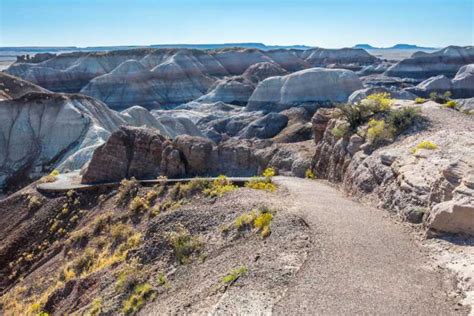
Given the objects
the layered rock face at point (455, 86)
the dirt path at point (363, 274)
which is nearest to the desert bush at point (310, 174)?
the dirt path at point (363, 274)

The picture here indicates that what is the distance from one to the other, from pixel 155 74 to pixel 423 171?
322 ft

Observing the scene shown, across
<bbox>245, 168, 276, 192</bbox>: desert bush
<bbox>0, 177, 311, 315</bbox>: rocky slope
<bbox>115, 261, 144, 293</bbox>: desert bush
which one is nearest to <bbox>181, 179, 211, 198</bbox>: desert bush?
<bbox>0, 177, 311, 315</bbox>: rocky slope

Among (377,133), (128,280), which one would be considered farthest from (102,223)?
(377,133)

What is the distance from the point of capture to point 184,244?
42.8ft

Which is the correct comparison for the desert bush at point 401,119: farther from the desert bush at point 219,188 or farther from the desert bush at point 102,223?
the desert bush at point 102,223

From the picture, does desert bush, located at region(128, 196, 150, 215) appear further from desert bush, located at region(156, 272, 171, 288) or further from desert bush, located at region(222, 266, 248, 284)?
desert bush, located at region(222, 266, 248, 284)

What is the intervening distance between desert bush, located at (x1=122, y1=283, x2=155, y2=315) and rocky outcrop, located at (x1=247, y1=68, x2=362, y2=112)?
67.4 meters

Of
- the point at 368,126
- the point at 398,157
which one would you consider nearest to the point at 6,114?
the point at 368,126

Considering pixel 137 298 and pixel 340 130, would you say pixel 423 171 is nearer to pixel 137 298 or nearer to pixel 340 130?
pixel 340 130

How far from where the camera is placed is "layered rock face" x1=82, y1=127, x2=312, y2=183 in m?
25.0

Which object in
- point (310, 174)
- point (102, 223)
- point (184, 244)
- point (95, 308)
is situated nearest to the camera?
point (95, 308)

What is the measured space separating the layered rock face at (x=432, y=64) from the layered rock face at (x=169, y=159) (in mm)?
104356

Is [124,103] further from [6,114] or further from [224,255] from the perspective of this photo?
[224,255]

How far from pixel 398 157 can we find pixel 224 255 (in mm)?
6667
